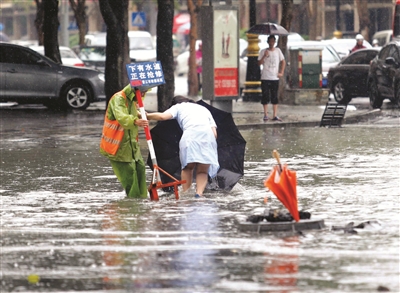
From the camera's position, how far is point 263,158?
52.7ft

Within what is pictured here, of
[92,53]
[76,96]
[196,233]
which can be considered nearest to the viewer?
[196,233]

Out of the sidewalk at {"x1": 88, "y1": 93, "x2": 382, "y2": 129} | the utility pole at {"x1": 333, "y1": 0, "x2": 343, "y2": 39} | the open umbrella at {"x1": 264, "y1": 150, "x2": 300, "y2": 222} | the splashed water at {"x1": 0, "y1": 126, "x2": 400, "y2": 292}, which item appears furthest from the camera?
the utility pole at {"x1": 333, "y1": 0, "x2": 343, "y2": 39}

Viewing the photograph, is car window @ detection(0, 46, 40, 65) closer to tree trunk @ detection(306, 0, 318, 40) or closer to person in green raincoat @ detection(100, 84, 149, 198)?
person in green raincoat @ detection(100, 84, 149, 198)

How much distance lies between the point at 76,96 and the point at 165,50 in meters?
3.92

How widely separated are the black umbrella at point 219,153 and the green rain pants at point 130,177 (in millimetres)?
396

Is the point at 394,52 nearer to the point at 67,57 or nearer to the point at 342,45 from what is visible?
the point at 67,57

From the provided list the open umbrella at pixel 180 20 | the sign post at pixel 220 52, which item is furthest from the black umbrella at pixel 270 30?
the open umbrella at pixel 180 20

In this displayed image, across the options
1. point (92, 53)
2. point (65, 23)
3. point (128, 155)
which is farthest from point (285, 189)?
point (65, 23)

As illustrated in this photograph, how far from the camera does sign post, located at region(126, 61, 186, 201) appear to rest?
12.0m

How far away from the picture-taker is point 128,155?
40.4 feet

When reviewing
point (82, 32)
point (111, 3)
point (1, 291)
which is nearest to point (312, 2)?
point (82, 32)

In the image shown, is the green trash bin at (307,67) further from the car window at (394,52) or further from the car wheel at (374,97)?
the car window at (394,52)

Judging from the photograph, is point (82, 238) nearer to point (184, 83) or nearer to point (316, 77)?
A: point (316, 77)

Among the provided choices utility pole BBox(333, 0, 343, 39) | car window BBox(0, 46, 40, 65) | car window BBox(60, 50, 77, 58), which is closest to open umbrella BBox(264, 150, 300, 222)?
car window BBox(0, 46, 40, 65)
